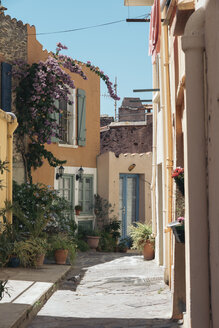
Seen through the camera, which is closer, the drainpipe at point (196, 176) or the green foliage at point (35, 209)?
the drainpipe at point (196, 176)

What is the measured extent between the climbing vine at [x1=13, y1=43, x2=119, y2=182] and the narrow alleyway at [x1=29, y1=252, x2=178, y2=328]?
3.70 m

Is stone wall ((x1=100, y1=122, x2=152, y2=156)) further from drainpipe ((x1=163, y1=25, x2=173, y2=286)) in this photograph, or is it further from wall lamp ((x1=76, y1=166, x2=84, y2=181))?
drainpipe ((x1=163, y1=25, x2=173, y2=286))

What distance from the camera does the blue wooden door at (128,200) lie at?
57.3 ft

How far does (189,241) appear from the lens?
13.6 feet

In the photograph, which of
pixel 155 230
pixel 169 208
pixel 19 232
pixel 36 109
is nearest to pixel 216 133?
pixel 169 208

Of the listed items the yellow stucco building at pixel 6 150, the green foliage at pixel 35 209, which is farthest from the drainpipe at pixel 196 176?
the green foliage at pixel 35 209

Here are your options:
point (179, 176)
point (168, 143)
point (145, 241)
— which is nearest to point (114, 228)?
point (145, 241)

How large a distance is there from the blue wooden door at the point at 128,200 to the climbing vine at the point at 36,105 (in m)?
3.53

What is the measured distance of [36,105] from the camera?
1418 cm

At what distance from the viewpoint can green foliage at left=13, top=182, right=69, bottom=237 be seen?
36.7 feet

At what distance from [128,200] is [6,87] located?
594 centimetres

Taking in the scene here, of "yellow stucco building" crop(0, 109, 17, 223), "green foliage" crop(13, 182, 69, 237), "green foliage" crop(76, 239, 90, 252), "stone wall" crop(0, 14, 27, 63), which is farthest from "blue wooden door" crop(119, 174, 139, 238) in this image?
"yellow stucco building" crop(0, 109, 17, 223)

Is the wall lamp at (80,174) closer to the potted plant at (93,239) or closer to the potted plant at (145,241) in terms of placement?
the potted plant at (93,239)

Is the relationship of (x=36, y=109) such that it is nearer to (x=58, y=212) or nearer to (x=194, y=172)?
(x=58, y=212)
